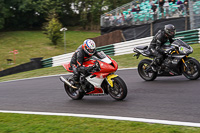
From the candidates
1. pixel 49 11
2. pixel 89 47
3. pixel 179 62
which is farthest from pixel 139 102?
pixel 49 11

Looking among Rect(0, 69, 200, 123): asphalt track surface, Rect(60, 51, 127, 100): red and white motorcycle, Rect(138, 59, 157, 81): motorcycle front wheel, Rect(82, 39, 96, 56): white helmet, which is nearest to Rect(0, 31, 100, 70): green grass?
Rect(0, 69, 200, 123): asphalt track surface

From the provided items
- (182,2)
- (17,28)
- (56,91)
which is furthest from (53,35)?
(56,91)

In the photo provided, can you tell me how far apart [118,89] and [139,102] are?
58 centimetres

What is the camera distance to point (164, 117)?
4.67 meters

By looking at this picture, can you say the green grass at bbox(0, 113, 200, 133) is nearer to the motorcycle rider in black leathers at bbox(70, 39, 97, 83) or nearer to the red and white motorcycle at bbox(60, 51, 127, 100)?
the red and white motorcycle at bbox(60, 51, 127, 100)

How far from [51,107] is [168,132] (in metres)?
3.49

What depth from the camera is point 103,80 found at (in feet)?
20.8

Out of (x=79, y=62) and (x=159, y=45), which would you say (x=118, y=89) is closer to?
(x=79, y=62)

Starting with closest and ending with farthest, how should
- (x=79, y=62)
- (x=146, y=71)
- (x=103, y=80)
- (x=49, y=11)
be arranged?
(x=103, y=80) < (x=79, y=62) < (x=146, y=71) < (x=49, y=11)

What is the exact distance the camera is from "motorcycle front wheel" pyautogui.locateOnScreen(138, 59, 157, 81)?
8409mm

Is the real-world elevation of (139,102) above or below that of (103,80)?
below

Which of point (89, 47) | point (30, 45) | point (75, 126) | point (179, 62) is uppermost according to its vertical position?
point (30, 45)

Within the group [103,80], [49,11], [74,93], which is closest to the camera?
[103,80]

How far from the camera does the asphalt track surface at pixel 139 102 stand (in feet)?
16.5
